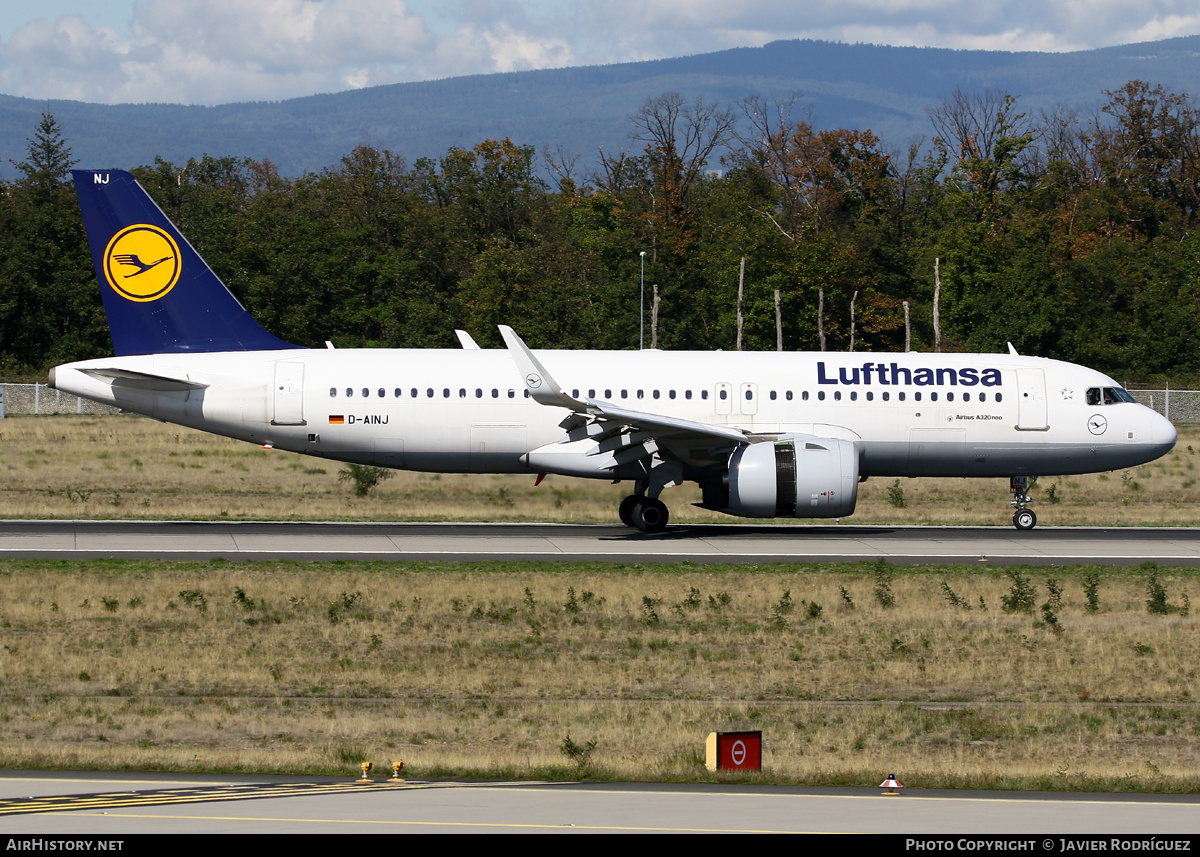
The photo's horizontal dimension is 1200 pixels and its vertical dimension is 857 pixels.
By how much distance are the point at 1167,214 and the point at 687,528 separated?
6940cm

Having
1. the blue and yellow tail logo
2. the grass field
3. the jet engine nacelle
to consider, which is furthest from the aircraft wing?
the blue and yellow tail logo

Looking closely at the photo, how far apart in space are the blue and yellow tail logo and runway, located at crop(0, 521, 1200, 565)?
5.10 m

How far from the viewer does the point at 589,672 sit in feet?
53.5

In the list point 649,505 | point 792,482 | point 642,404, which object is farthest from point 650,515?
point 792,482

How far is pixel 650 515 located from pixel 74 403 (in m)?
44.7

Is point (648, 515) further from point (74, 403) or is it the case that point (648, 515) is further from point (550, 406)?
point (74, 403)

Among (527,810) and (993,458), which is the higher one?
(993,458)

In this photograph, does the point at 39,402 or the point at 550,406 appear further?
the point at 39,402

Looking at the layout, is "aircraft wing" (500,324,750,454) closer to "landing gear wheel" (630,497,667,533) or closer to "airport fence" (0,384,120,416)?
"landing gear wheel" (630,497,667,533)

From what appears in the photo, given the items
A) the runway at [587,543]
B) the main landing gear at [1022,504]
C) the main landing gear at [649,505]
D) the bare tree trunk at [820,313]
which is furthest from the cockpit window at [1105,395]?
the bare tree trunk at [820,313]
